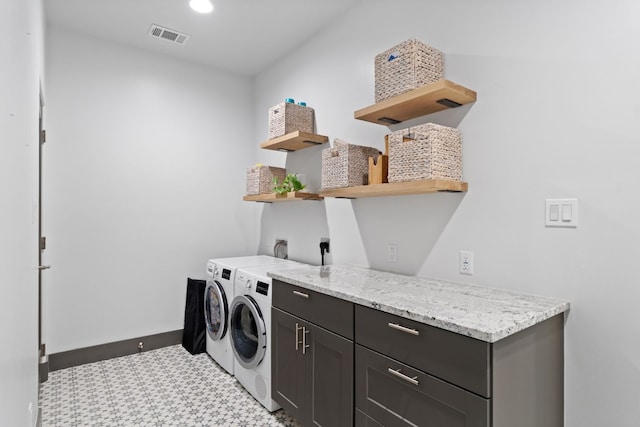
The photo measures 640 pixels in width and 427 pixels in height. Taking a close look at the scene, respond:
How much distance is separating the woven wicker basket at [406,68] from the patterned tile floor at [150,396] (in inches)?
79.8

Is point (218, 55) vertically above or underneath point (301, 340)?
above

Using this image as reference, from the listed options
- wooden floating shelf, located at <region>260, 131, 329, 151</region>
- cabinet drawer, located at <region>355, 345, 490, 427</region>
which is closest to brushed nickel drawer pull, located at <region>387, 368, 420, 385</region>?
cabinet drawer, located at <region>355, 345, 490, 427</region>

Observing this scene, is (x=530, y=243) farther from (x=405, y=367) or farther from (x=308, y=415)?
(x=308, y=415)

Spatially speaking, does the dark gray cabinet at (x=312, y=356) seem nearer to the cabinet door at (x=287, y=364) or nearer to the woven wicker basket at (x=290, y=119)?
the cabinet door at (x=287, y=364)

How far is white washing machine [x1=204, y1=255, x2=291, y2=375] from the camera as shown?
2.81 metres

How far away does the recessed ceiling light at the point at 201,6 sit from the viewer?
2.57 meters

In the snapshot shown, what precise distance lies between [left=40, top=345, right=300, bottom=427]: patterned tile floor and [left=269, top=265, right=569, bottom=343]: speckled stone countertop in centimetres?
94

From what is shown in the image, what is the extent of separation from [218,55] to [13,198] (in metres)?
2.74

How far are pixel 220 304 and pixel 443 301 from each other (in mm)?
1851

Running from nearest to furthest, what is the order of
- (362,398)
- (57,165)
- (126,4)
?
(362,398), (126,4), (57,165)

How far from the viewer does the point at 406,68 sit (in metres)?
1.92

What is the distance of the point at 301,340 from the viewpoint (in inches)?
78.6

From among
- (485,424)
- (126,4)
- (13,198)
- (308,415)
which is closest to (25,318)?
(13,198)

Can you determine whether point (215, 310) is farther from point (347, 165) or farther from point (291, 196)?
point (347, 165)
